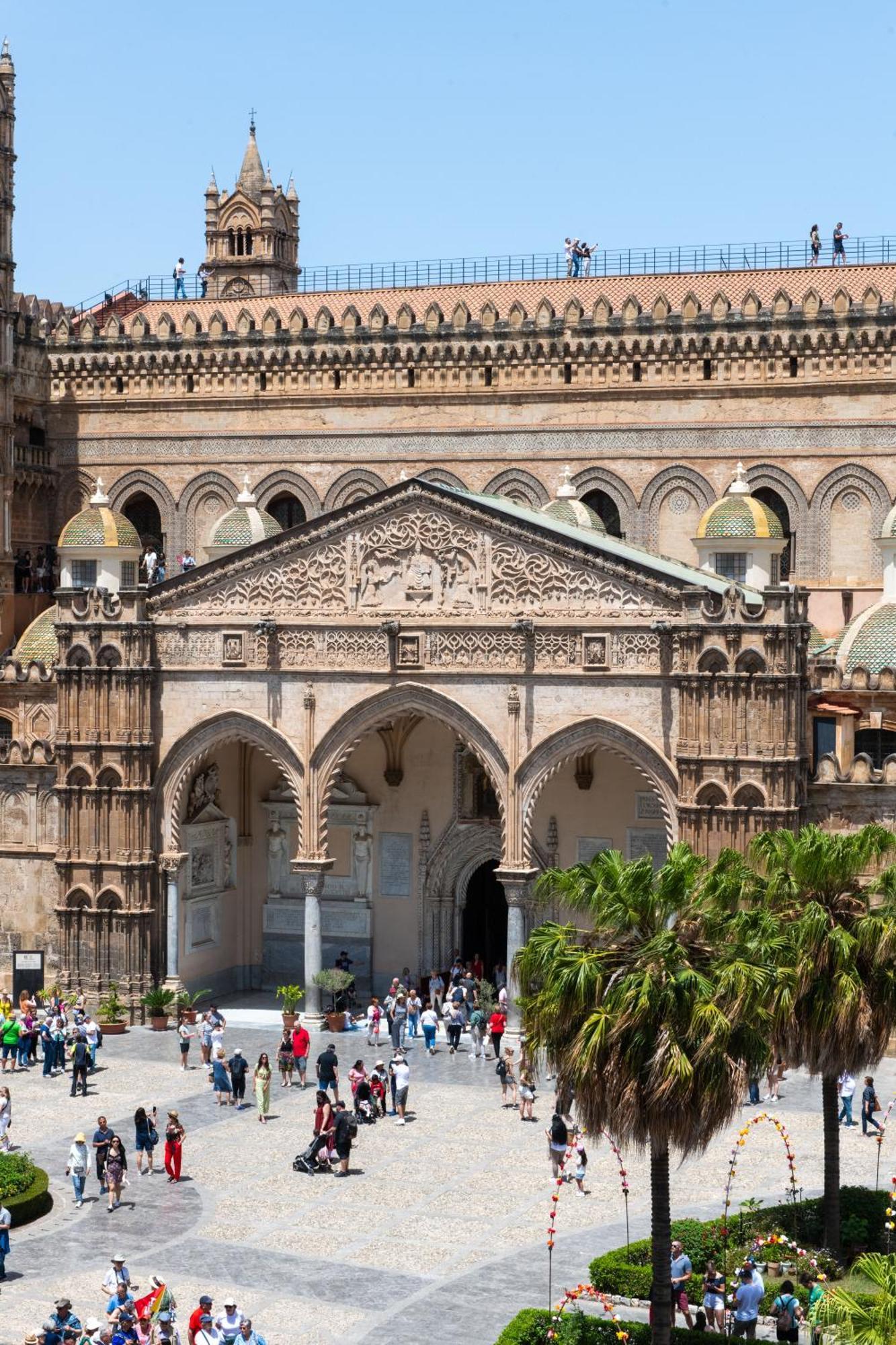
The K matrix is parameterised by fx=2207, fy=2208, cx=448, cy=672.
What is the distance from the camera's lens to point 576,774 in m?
49.7

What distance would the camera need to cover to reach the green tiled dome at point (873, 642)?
4966cm

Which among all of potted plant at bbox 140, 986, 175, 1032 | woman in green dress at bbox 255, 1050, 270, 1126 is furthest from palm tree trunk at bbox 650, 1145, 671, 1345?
potted plant at bbox 140, 986, 175, 1032

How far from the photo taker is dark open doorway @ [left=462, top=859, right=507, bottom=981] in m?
52.0

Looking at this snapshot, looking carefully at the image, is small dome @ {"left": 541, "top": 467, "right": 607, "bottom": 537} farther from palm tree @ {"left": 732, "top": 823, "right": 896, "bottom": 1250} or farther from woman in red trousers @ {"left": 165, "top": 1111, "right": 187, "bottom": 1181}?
palm tree @ {"left": 732, "top": 823, "right": 896, "bottom": 1250}

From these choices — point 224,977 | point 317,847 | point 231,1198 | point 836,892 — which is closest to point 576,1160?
point 231,1198

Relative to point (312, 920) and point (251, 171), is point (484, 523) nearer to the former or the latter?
point (312, 920)

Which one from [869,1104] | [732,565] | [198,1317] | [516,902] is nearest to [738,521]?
[732,565]

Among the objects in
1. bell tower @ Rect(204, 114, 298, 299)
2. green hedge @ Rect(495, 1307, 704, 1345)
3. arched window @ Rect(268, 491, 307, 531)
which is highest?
bell tower @ Rect(204, 114, 298, 299)

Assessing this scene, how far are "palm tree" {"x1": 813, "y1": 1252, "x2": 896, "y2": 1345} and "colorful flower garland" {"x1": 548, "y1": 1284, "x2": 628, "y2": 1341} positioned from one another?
5.26 m

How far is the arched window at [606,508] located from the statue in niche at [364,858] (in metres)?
11.4

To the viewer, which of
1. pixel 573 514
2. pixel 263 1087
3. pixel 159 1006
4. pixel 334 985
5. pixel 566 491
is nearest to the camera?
pixel 263 1087

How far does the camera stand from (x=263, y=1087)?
40.5 m

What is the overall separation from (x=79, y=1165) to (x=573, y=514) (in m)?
23.9

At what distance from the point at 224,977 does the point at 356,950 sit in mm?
3313
